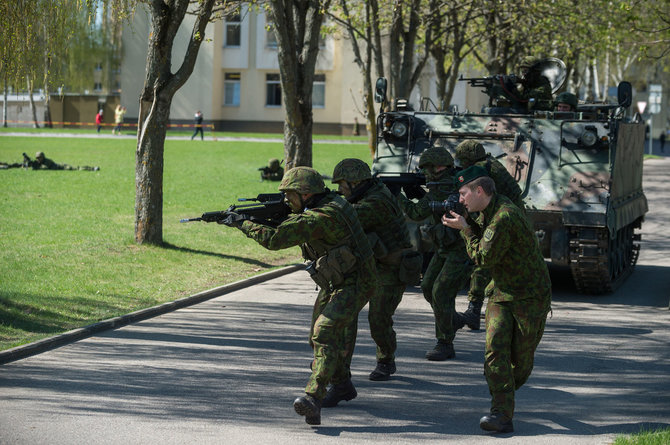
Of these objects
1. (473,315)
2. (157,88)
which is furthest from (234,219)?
(157,88)

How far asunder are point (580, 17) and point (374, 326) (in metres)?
21.0

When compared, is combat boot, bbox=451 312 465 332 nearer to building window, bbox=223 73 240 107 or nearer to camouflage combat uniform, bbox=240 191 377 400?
camouflage combat uniform, bbox=240 191 377 400

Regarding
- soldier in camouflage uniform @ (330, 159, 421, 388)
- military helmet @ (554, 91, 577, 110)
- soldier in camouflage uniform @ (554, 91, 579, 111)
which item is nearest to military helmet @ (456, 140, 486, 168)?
soldier in camouflage uniform @ (330, 159, 421, 388)

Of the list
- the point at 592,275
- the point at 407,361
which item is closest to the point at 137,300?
the point at 407,361

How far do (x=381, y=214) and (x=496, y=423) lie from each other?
1.94 m

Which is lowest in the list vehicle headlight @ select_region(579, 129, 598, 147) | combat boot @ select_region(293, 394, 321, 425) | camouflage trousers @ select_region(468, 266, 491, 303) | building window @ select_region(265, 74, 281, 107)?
combat boot @ select_region(293, 394, 321, 425)

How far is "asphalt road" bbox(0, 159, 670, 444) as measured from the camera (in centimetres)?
686

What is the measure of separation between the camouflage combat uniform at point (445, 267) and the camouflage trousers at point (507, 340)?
7.85 ft

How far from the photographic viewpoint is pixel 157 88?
14.3m

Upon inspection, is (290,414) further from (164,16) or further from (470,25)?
(470,25)

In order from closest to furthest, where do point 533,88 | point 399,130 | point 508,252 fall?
point 508,252 → point 399,130 → point 533,88

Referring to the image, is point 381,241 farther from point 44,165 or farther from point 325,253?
point 44,165

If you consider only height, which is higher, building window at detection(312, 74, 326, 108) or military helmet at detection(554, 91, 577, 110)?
building window at detection(312, 74, 326, 108)

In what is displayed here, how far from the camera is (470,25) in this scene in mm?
32781
